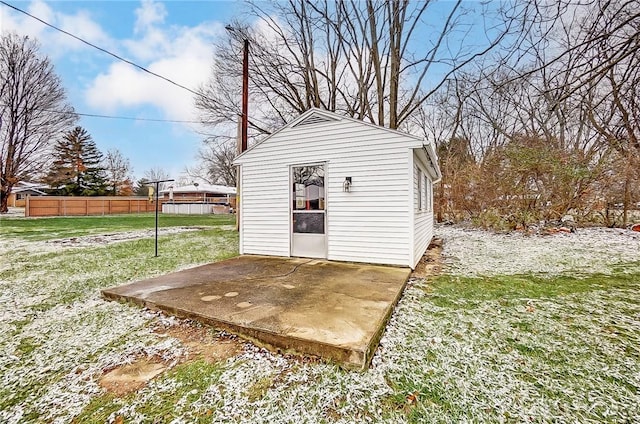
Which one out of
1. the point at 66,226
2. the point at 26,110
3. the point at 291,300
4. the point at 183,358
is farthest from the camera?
the point at 26,110

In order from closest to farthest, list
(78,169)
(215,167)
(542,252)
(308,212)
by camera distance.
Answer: (308,212) → (542,252) → (78,169) → (215,167)

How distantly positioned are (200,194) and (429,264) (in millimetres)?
28519

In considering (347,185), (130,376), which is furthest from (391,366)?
(347,185)

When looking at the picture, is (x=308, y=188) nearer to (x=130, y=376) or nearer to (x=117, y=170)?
(x=130, y=376)

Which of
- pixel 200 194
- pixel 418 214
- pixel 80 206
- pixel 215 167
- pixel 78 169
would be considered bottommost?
pixel 418 214

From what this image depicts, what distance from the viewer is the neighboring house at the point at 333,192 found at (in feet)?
16.0

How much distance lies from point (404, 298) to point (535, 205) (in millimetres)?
8149

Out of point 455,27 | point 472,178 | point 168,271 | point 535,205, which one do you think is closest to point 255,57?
point 455,27

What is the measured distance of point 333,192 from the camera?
5363 mm

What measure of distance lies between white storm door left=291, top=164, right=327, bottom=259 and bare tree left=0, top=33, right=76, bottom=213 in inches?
814

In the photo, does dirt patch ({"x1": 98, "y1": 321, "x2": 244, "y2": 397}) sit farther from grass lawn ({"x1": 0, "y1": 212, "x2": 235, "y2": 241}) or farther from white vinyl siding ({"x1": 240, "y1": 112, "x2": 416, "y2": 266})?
grass lawn ({"x1": 0, "y1": 212, "x2": 235, "y2": 241})

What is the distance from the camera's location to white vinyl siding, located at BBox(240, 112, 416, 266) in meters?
4.88

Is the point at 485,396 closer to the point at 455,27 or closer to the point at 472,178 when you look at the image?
the point at 472,178

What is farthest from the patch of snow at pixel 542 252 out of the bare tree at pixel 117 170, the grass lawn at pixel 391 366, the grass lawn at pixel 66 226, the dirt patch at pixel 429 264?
the bare tree at pixel 117 170
